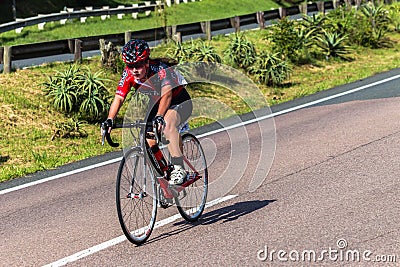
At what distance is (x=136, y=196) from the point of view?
741 cm

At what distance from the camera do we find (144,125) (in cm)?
730

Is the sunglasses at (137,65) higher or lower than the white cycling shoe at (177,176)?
higher

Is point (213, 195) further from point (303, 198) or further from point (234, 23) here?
point (234, 23)

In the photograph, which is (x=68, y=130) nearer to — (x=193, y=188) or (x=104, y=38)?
(x=104, y=38)

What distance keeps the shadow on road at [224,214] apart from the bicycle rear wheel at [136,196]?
24 cm

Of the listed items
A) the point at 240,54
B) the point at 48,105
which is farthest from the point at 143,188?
the point at 240,54

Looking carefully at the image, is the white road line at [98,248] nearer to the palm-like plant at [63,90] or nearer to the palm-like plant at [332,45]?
the palm-like plant at [63,90]

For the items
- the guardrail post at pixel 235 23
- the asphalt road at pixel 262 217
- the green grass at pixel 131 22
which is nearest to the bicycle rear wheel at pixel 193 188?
the asphalt road at pixel 262 217

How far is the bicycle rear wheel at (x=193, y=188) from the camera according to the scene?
8.03 metres

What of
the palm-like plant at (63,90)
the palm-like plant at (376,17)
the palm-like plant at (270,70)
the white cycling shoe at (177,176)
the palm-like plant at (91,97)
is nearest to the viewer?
the white cycling shoe at (177,176)

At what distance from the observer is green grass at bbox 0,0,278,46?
3494cm

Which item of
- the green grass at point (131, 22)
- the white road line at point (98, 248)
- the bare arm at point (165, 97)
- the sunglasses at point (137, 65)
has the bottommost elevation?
the green grass at point (131, 22)

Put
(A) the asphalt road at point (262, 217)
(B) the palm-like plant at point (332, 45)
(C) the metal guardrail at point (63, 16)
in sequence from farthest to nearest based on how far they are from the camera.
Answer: (C) the metal guardrail at point (63, 16), (B) the palm-like plant at point (332, 45), (A) the asphalt road at point (262, 217)

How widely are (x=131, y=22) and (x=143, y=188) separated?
115ft
